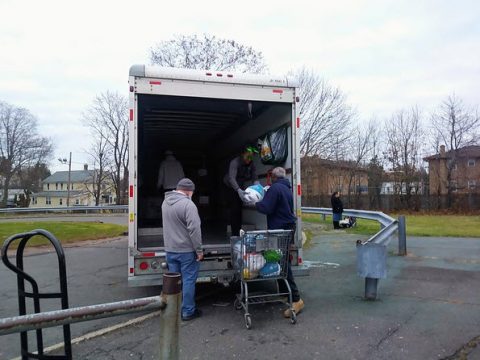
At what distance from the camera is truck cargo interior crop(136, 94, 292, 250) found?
696cm

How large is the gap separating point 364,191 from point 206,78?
32.2 metres

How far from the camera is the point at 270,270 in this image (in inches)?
211

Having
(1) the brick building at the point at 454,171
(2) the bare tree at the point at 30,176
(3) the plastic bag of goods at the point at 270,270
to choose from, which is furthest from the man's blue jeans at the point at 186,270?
(2) the bare tree at the point at 30,176

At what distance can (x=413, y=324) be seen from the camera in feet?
16.4

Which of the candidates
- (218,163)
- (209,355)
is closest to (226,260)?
(209,355)

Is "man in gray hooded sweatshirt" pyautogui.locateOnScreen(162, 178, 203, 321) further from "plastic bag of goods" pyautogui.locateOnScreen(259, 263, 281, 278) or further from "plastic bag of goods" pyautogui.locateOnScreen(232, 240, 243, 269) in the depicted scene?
"plastic bag of goods" pyautogui.locateOnScreen(259, 263, 281, 278)

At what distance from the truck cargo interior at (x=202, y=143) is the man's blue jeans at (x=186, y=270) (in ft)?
2.35

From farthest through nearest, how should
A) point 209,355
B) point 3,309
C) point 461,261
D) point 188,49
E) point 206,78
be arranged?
point 188,49 < point 461,261 < point 3,309 < point 206,78 < point 209,355

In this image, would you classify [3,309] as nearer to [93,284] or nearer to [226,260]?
[93,284]

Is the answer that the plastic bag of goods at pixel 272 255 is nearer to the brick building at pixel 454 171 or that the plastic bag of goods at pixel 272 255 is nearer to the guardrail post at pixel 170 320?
the guardrail post at pixel 170 320

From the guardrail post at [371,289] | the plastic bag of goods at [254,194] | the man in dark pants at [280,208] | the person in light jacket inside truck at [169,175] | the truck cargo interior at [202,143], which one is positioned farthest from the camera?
the person in light jacket inside truck at [169,175]

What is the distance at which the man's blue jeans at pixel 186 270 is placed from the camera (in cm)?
528

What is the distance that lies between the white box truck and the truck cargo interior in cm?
2

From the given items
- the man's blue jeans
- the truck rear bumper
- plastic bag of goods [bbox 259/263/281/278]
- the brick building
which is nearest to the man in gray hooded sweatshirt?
the man's blue jeans
